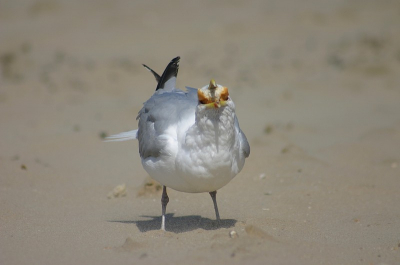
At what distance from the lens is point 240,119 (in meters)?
9.50

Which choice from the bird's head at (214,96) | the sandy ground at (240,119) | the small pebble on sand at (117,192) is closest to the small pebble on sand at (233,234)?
the sandy ground at (240,119)

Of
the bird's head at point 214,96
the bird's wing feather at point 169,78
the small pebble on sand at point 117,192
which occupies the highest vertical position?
the bird's head at point 214,96

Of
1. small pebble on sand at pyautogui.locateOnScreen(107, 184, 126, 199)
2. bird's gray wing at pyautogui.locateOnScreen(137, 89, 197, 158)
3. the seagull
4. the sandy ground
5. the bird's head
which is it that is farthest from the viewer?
small pebble on sand at pyautogui.locateOnScreen(107, 184, 126, 199)

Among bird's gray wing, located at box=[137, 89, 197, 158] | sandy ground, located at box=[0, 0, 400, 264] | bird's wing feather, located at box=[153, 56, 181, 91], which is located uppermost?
bird's wing feather, located at box=[153, 56, 181, 91]

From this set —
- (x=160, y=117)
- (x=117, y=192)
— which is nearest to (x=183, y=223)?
(x=160, y=117)

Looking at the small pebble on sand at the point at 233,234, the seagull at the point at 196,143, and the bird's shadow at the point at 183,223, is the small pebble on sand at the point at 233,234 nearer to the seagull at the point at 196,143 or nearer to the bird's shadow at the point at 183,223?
the seagull at the point at 196,143

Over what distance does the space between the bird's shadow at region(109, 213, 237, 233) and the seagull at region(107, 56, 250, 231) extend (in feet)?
0.72

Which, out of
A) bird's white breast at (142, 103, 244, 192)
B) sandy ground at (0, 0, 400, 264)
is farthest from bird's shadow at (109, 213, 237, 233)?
bird's white breast at (142, 103, 244, 192)

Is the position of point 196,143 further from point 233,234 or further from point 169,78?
point 169,78

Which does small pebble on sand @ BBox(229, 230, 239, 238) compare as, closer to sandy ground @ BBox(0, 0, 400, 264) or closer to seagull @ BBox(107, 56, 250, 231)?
sandy ground @ BBox(0, 0, 400, 264)

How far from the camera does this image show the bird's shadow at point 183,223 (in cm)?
511

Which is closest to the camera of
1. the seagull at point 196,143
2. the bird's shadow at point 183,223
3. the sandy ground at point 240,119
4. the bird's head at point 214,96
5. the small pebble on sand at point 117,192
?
the bird's head at point 214,96

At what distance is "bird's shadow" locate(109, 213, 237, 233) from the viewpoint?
16.8 feet

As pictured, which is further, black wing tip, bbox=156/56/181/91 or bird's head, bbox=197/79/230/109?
black wing tip, bbox=156/56/181/91
